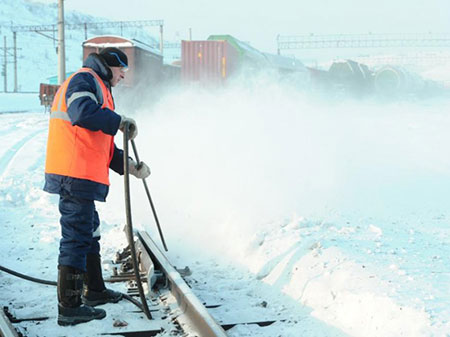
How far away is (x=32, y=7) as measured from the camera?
153625 mm

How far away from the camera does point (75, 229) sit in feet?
12.7

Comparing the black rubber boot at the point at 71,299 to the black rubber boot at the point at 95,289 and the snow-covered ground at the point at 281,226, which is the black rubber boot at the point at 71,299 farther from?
the black rubber boot at the point at 95,289

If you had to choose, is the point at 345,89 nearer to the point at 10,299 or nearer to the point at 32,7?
the point at 10,299

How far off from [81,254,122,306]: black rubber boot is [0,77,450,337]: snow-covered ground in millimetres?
144

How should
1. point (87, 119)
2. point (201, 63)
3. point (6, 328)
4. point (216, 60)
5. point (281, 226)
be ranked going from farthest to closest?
1. point (201, 63)
2. point (216, 60)
3. point (281, 226)
4. point (87, 119)
5. point (6, 328)

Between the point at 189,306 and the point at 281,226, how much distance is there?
260 centimetres

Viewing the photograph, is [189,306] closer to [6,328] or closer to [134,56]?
[6,328]

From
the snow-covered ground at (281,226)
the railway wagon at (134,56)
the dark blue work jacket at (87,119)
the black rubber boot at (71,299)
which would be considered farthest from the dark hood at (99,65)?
the railway wagon at (134,56)

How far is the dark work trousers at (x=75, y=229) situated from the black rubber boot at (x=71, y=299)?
0.19ft

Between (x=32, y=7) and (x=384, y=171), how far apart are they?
6288 inches

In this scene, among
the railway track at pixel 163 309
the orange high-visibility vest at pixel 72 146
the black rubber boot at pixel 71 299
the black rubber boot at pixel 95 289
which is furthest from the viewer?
the black rubber boot at pixel 95 289

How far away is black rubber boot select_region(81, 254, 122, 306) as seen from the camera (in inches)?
168

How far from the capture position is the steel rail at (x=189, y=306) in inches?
134

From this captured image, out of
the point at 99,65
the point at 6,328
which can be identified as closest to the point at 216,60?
the point at 99,65
